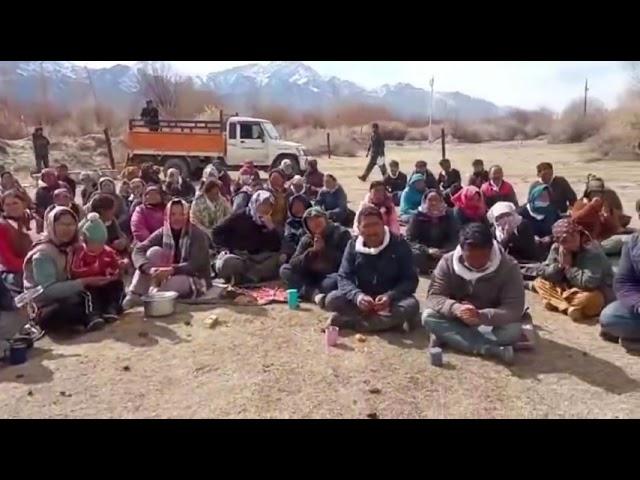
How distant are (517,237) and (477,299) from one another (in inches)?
102

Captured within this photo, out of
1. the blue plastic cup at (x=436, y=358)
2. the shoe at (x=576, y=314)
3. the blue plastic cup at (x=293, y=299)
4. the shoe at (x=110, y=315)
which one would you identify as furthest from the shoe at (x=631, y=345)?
the shoe at (x=110, y=315)

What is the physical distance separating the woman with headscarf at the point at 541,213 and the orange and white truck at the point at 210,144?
38.0 feet

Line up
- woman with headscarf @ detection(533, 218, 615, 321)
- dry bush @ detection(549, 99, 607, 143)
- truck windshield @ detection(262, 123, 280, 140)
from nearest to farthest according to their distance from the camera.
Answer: woman with headscarf @ detection(533, 218, 615, 321)
truck windshield @ detection(262, 123, 280, 140)
dry bush @ detection(549, 99, 607, 143)

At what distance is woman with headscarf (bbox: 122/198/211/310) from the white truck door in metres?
12.7

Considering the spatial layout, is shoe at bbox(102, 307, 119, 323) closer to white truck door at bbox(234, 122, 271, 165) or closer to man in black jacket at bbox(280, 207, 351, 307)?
man in black jacket at bbox(280, 207, 351, 307)

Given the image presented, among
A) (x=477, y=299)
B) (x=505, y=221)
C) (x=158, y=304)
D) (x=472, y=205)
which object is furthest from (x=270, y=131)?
(x=477, y=299)

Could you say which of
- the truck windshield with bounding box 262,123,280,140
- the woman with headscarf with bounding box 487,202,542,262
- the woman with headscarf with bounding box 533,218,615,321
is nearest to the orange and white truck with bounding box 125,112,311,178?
A: the truck windshield with bounding box 262,123,280,140

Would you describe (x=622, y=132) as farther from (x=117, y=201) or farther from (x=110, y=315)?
(x=110, y=315)

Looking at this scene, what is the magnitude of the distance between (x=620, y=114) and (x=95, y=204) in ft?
113

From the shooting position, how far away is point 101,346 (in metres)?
4.98

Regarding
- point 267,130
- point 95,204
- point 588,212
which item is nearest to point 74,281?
point 95,204

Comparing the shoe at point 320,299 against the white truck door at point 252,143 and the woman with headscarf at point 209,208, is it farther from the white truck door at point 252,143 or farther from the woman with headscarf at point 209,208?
the white truck door at point 252,143

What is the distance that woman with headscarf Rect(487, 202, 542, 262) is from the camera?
696 cm

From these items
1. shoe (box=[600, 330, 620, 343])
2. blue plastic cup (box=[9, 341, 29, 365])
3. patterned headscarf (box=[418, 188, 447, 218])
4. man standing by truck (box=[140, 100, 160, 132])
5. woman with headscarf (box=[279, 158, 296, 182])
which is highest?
man standing by truck (box=[140, 100, 160, 132])
